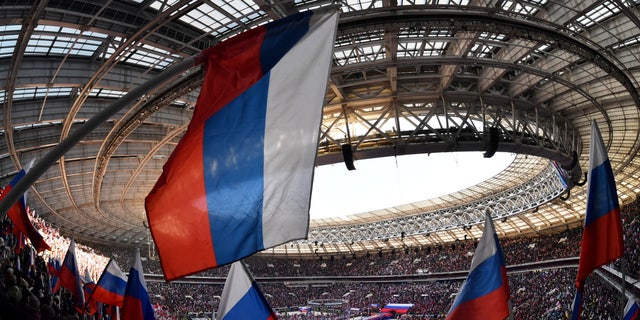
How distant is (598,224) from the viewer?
7.45 metres

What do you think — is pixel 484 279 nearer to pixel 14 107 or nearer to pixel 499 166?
pixel 14 107

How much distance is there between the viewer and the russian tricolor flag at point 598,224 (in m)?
7.21

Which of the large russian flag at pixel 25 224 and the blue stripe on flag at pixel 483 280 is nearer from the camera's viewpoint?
the large russian flag at pixel 25 224

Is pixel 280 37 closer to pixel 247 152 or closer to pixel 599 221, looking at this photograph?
pixel 247 152

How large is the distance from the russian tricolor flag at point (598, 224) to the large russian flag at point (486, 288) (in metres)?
1.36

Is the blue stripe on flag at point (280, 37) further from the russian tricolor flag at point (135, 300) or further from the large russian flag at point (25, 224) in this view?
the large russian flag at point (25, 224)

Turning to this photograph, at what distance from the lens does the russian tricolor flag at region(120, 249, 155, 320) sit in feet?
26.5

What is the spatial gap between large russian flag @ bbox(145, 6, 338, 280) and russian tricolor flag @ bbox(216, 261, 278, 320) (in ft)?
10.3

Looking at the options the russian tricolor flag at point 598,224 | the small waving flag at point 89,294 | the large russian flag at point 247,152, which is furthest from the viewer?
A: the small waving flag at point 89,294

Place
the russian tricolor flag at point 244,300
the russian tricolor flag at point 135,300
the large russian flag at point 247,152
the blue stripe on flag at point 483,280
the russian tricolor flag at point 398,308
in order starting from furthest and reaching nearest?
the russian tricolor flag at point 398,308 → the blue stripe on flag at point 483,280 → the russian tricolor flag at point 135,300 → the russian tricolor flag at point 244,300 → the large russian flag at point 247,152

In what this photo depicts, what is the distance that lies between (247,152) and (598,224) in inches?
242

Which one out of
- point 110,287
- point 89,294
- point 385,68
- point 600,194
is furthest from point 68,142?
point 89,294

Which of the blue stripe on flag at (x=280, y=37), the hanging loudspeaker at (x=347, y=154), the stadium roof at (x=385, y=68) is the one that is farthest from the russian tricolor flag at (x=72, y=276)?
the blue stripe on flag at (x=280, y=37)

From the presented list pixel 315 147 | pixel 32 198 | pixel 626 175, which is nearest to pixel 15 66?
pixel 315 147
